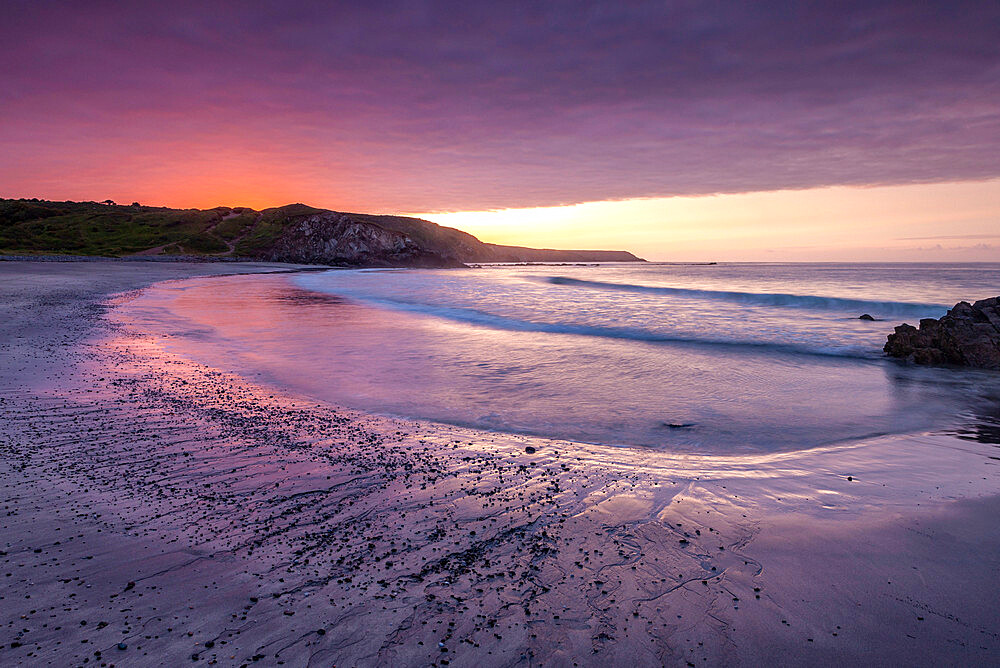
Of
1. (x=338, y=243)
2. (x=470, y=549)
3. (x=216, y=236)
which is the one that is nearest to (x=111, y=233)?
(x=216, y=236)

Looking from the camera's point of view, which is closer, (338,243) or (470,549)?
(470,549)

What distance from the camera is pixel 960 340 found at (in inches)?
517

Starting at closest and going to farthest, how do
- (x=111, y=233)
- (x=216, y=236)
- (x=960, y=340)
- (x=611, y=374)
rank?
(x=611, y=374) < (x=960, y=340) < (x=111, y=233) < (x=216, y=236)

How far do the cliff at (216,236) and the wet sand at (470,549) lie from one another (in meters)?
90.0

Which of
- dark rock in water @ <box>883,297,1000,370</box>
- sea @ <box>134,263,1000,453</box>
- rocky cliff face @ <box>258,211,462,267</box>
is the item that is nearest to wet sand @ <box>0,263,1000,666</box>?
sea @ <box>134,263,1000,453</box>

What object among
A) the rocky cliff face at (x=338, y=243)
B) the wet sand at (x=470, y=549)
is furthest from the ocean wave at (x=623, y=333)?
the rocky cliff face at (x=338, y=243)

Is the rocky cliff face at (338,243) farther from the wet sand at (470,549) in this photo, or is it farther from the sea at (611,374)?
the wet sand at (470,549)

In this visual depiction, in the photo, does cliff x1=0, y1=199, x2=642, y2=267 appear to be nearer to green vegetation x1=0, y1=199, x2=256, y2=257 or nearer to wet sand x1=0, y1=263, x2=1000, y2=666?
green vegetation x1=0, y1=199, x2=256, y2=257

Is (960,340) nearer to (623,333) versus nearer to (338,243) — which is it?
(623,333)

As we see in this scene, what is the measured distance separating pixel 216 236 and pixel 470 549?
121 meters

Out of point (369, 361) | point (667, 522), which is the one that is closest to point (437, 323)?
point (369, 361)

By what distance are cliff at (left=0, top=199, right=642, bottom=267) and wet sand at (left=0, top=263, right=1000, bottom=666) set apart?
8995cm

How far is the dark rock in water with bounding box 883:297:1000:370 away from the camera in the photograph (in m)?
12.7

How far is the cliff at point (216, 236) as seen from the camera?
8144 cm
